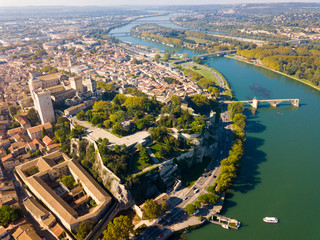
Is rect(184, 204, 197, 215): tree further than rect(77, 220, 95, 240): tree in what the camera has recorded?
A: Yes

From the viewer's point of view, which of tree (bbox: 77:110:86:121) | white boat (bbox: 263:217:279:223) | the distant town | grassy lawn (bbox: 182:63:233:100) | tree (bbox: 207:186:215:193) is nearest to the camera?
the distant town

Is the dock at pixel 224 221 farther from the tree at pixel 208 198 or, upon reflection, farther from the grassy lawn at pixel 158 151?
the grassy lawn at pixel 158 151

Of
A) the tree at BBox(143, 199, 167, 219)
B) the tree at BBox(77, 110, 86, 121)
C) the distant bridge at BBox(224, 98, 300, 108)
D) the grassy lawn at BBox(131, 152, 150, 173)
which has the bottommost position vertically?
the tree at BBox(143, 199, 167, 219)

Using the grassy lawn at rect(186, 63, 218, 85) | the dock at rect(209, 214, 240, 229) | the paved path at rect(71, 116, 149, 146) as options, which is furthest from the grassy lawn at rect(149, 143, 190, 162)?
the grassy lawn at rect(186, 63, 218, 85)

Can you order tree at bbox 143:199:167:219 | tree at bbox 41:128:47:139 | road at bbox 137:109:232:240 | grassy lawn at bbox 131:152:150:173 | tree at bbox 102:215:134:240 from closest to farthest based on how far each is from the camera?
tree at bbox 102:215:134:240
road at bbox 137:109:232:240
tree at bbox 143:199:167:219
grassy lawn at bbox 131:152:150:173
tree at bbox 41:128:47:139

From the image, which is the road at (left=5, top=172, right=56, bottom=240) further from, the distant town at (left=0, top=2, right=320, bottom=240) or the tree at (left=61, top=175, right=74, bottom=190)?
the tree at (left=61, top=175, right=74, bottom=190)

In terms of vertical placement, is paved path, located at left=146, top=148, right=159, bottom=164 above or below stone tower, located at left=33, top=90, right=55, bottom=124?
below

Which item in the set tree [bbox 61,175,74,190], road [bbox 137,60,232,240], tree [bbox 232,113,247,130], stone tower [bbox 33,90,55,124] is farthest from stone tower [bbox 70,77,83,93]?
tree [bbox 232,113,247,130]

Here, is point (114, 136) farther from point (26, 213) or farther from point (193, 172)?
point (26, 213)
